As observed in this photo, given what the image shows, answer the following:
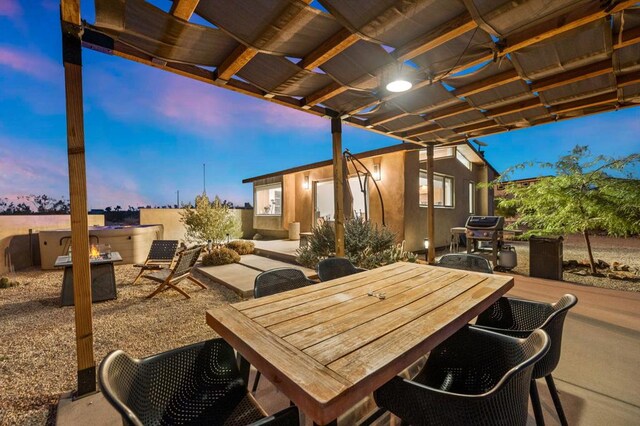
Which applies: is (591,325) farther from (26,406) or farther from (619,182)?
(26,406)

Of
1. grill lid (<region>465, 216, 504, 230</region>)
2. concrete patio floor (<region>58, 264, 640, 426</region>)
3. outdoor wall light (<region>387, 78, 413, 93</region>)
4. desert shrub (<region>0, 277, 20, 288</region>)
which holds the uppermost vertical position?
outdoor wall light (<region>387, 78, 413, 93</region>)

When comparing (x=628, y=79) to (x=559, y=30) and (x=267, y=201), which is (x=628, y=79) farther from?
(x=267, y=201)

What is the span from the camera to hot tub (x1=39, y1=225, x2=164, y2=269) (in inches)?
262

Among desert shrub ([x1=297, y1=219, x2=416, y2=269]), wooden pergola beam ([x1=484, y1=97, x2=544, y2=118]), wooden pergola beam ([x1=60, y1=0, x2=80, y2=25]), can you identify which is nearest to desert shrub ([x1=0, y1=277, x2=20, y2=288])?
desert shrub ([x1=297, y1=219, x2=416, y2=269])

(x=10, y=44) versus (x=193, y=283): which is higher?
(x=10, y=44)

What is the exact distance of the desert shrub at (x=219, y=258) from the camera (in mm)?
6617

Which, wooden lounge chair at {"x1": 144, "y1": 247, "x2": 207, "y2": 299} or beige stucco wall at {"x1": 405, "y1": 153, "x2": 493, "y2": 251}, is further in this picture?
beige stucco wall at {"x1": 405, "y1": 153, "x2": 493, "y2": 251}

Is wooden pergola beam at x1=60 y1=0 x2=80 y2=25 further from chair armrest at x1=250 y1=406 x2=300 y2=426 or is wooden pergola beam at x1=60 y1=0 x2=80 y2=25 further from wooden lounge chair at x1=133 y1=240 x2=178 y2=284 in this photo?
wooden lounge chair at x1=133 y1=240 x2=178 y2=284

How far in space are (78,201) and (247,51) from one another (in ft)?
5.83

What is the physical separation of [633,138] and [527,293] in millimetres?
144735

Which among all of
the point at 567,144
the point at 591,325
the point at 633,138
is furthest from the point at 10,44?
the point at 633,138

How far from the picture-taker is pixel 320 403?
2.83ft

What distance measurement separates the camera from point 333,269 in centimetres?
307

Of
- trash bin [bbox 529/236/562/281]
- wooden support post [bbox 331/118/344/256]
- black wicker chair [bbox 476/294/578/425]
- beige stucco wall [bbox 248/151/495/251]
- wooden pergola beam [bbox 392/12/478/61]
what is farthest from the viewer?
beige stucco wall [bbox 248/151/495/251]
